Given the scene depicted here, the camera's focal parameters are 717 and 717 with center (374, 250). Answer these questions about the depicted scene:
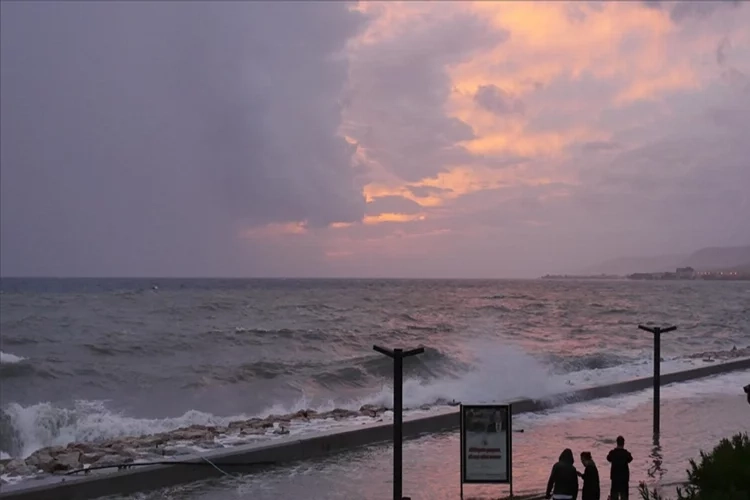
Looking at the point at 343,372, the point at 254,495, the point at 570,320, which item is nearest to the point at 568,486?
the point at 254,495

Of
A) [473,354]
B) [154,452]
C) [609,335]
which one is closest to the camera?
[154,452]

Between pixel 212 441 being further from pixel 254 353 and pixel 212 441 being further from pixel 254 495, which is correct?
pixel 254 353

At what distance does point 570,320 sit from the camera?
6138cm

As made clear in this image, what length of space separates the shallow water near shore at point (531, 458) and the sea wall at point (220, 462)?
0.23 m

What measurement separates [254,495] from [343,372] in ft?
62.2

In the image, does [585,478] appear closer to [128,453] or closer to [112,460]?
[112,460]

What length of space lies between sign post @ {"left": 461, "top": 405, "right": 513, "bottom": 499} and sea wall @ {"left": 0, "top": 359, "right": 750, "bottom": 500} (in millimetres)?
3727

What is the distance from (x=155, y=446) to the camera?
1429cm

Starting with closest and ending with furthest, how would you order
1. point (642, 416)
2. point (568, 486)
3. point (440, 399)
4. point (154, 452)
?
1. point (568, 486)
2. point (154, 452)
3. point (642, 416)
4. point (440, 399)

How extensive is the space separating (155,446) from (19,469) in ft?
8.47

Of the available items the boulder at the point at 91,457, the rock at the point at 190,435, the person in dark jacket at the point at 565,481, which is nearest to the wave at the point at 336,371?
the rock at the point at 190,435

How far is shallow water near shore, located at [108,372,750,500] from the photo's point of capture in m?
10.4

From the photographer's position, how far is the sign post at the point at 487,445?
9.45 metres

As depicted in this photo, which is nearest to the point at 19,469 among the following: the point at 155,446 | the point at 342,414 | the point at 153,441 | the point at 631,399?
the point at 155,446
